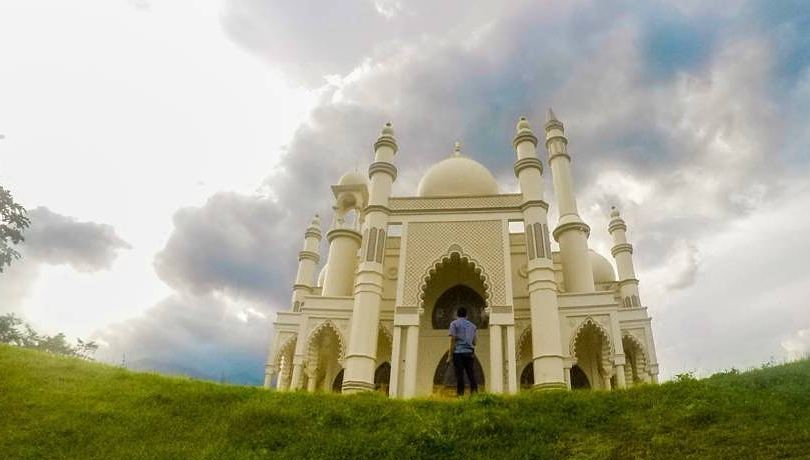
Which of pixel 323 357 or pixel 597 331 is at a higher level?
pixel 597 331

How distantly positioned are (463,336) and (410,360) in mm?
6568

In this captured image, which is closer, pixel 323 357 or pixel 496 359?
pixel 496 359

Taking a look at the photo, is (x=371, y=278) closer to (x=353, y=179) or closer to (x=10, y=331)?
(x=353, y=179)

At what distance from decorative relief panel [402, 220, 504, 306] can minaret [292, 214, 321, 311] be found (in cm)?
737

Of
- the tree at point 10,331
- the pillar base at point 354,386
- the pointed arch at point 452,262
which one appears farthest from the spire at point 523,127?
the tree at point 10,331

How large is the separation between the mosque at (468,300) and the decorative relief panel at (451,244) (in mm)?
34

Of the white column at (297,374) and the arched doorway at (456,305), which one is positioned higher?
the arched doorway at (456,305)

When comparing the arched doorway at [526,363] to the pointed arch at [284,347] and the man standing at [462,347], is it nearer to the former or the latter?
the pointed arch at [284,347]

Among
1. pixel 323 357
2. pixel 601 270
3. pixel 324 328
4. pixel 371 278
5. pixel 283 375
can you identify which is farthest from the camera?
pixel 601 270

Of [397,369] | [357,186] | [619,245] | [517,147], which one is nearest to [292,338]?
[397,369]

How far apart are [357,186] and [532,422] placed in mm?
18154

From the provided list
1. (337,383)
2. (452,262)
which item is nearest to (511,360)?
(452,262)

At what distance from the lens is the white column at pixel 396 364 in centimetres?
1460

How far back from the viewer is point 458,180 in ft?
67.7
